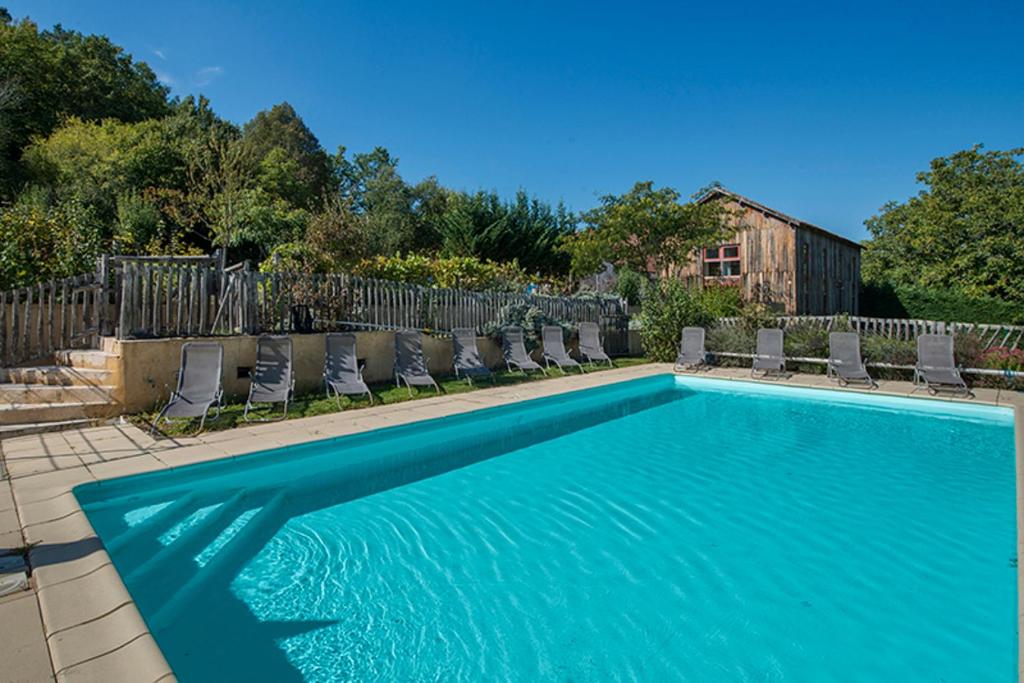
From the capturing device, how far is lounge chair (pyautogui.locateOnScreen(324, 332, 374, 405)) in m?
7.80

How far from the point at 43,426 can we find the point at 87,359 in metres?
1.28

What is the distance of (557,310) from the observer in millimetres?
13547

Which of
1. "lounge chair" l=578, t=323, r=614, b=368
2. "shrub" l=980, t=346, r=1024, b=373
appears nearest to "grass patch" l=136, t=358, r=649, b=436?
"lounge chair" l=578, t=323, r=614, b=368

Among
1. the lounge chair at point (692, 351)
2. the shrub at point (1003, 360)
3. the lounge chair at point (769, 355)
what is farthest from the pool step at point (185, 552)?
the shrub at point (1003, 360)

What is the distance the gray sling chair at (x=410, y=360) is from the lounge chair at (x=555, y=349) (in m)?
3.55

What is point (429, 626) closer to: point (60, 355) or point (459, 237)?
point (60, 355)

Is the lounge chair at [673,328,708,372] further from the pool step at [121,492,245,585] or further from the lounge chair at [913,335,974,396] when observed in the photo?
the pool step at [121,492,245,585]

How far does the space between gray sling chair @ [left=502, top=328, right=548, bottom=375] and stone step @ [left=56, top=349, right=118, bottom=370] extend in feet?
22.4

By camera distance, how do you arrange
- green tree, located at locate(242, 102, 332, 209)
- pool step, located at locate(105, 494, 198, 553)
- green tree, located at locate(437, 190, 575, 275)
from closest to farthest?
1. pool step, located at locate(105, 494, 198, 553)
2. green tree, located at locate(437, 190, 575, 275)
3. green tree, located at locate(242, 102, 332, 209)

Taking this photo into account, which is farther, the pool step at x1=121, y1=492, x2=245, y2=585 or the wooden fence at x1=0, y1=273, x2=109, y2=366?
the wooden fence at x1=0, y1=273, x2=109, y2=366

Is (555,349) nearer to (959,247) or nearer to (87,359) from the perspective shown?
(87,359)

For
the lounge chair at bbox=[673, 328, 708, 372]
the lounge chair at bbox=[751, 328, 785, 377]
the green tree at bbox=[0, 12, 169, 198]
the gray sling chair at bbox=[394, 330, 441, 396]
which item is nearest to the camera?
the gray sling chair at bbox=[394, 330, 441, 396]

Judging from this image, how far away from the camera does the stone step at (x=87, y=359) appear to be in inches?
265

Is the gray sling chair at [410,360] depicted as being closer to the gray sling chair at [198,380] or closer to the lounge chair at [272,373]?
the lounge chair at [272,373]
